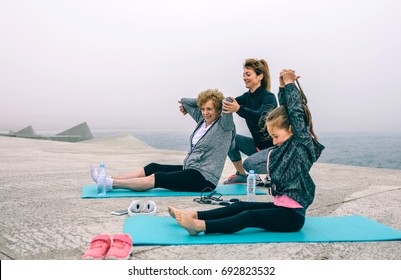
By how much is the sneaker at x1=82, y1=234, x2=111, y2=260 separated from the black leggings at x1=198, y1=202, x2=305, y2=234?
0.70 m

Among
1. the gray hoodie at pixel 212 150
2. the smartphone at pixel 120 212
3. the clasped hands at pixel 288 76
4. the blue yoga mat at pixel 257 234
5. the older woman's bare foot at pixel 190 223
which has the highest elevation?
the clasped hands at pixel 288 76

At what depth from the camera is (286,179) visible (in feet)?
9.23

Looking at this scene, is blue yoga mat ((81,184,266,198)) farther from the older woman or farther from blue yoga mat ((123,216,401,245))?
blue yoga mat ((123,216,401,245))

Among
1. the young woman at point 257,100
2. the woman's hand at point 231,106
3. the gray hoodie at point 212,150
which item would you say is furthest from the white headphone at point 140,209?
the young woman at point 257,100

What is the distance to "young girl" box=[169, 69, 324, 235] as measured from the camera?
2.77 m

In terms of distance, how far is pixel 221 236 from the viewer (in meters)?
2.82

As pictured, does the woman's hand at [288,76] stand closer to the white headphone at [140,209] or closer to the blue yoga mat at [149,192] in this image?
the white headphone at [140,209]

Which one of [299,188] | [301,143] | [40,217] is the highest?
[301,143]

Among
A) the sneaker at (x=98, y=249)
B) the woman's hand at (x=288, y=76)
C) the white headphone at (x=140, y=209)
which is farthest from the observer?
the white headphone at (x=140, y=209)

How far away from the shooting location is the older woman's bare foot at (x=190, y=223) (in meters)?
2.71
